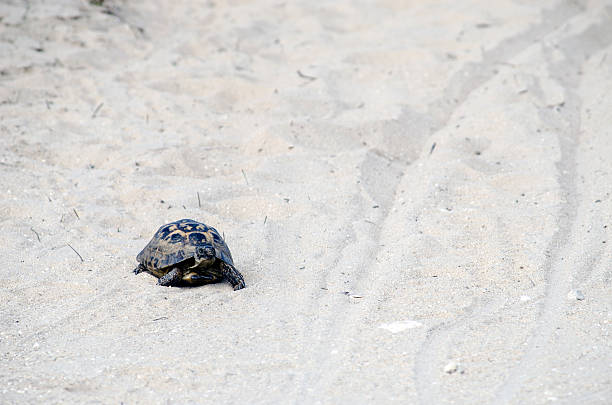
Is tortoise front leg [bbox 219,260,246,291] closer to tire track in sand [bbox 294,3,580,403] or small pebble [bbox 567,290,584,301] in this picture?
tire track in sand [bbox 294,3,580,403]

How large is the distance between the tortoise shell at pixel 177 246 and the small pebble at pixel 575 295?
2144 mm

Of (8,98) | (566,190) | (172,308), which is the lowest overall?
(8,98)

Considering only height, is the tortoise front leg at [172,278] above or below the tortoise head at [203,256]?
below

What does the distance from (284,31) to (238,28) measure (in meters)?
0.65

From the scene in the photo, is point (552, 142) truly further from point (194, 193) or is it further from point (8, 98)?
point (8, 98)

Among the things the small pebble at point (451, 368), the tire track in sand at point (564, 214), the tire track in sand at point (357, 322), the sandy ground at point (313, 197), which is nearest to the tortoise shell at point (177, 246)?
the sandy ground at point (313, 197)

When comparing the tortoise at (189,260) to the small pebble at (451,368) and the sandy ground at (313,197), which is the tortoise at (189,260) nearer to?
the sandy ground at (313,197)

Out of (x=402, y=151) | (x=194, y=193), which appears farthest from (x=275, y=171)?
(x=402, y=151)

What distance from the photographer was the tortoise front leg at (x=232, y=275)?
4.40 m

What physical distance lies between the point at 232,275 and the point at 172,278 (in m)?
0.39

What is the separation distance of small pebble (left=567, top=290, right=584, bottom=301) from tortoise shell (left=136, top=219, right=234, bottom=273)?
2144 millimetres

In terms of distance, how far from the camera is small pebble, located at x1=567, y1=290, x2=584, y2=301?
4.03 m

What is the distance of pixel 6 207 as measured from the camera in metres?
5.36

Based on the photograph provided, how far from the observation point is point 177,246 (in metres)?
4.43
